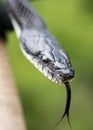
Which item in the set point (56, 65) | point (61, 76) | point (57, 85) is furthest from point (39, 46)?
point (57, 85)

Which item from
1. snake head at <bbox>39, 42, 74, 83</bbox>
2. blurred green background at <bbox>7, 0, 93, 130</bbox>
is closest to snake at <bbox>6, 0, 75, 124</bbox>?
snake head at <bbox>39, 42, 74, 83</bbox>

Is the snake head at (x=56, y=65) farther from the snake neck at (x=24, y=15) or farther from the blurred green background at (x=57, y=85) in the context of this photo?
the blurred green background at (x=57, y=85)

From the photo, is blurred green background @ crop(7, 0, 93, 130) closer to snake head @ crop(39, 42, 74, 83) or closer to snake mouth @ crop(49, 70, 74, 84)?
snake head @ crop(39, 42, 74, 83)

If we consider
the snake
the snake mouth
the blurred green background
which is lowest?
the blurred green background

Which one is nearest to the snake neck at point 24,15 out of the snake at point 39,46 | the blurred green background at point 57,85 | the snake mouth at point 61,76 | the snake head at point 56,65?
the snake at point 39,46

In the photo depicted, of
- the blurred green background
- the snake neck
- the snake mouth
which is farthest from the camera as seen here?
the blurred green background

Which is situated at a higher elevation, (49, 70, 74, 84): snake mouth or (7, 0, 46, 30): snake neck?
(7, 0, 46, 30): snake neck

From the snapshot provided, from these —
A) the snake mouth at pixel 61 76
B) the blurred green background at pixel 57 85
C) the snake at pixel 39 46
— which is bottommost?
the blurred green background at pixel 57 85
